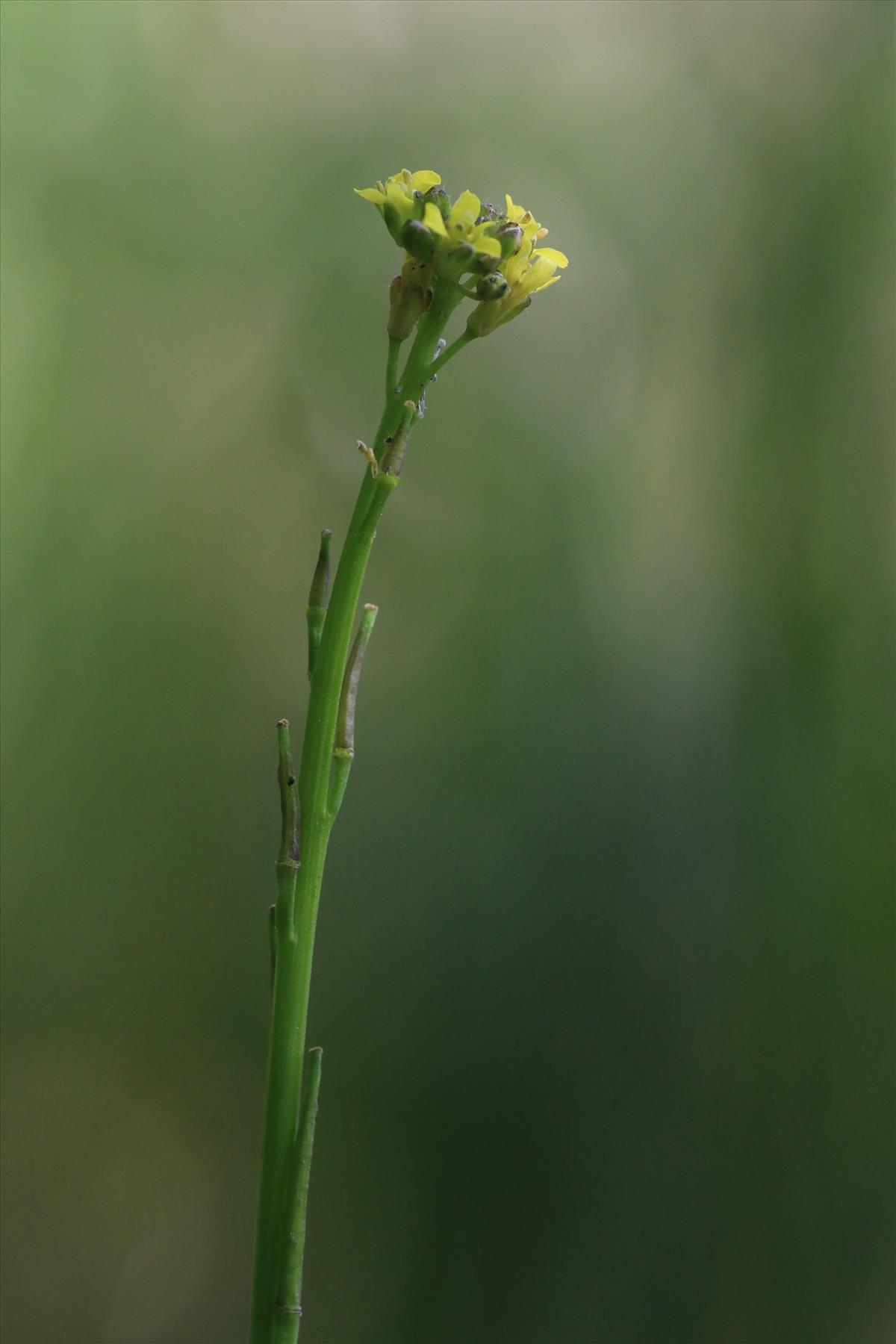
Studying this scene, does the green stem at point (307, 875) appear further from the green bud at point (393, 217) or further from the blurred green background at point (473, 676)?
the blurred green background at point (473, 676)

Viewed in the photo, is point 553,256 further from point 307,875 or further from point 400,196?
point 307,875

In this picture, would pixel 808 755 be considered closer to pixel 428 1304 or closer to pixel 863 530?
pixel 863 530

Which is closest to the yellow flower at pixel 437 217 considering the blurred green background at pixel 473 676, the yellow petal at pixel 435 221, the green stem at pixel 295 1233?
the yellow petal at pixel 435 221

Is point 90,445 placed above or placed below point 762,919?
above

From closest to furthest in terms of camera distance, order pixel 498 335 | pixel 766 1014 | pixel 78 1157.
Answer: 1. pixel 78 1157
2. pixel 766 1014
3. pixel 498 335

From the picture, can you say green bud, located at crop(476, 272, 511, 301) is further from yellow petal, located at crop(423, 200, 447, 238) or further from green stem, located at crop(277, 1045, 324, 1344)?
green stem, located at crop(277, 1045, 324, 1344)

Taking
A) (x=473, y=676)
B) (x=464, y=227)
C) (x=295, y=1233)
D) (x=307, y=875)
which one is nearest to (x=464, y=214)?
(x=464, y=227)

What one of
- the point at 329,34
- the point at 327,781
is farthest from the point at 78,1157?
the point at 329,34

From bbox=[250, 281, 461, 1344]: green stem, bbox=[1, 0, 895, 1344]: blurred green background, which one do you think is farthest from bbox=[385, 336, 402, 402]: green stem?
bbox=[1, 0, 895, 1344]: blurred green background
